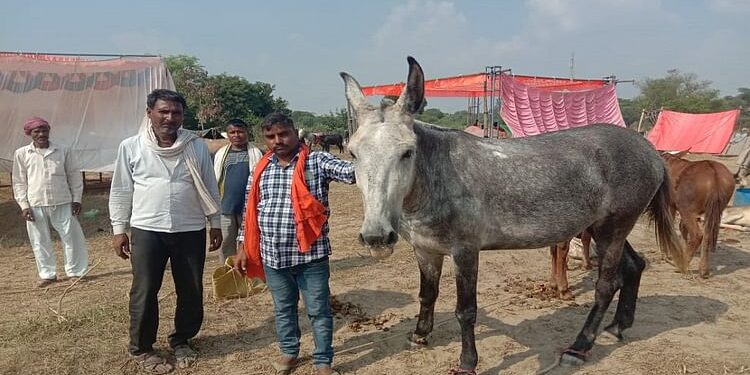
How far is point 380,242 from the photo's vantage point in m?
2.59

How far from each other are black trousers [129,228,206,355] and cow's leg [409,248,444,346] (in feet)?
5.55

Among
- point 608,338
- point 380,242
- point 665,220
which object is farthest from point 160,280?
point 665,220

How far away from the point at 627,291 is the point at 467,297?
5.88 feet

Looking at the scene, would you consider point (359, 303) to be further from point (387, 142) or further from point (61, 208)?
point (61, 208)

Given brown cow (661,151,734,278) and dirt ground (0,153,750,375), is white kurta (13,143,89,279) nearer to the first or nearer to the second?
dirt ground (0,153,750,375)

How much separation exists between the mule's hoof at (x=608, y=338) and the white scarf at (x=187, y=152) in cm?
331

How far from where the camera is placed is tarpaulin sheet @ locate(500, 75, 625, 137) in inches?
348

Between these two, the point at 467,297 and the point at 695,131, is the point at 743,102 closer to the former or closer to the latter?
the point at 695,131

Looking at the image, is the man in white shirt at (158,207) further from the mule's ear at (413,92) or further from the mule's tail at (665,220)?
the mule's tail at (665,220)

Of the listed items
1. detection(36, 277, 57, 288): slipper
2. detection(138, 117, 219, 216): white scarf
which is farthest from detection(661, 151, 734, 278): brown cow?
detection(36, 277, 57, 288): slipper

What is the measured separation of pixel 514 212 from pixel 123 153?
2781 mm

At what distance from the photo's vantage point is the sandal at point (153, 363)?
11.9 ft

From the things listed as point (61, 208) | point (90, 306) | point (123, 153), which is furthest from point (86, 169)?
point (123, 153)

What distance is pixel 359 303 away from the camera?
5.14m
